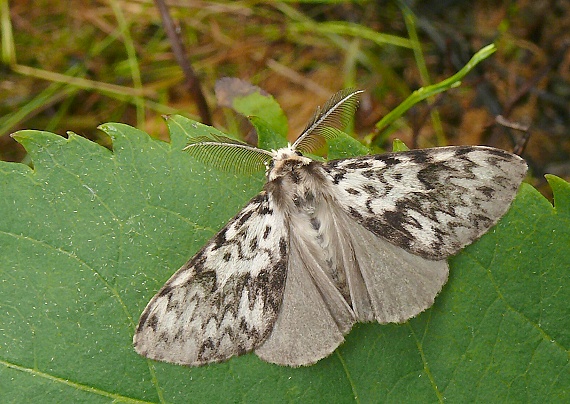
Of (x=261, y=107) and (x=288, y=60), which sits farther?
(x=288, y=60)

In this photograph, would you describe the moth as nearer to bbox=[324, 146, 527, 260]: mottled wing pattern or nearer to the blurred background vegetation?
bbox=[324, 146, 527, 260]: mottled wing pattern

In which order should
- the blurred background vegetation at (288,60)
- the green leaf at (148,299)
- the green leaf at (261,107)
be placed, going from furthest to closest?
the blurred background vegetation at (288,60), the green leaf at (261,107), the green leaf at (148,299)

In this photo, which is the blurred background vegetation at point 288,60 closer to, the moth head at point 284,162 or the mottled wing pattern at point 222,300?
the moth head at point 284,162

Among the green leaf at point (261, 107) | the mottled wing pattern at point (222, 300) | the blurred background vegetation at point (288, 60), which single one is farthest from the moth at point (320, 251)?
the blurred background vegetation at point (288, 60)

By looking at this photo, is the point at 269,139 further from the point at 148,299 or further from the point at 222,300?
the point at 148,299

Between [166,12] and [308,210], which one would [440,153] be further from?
[166,12]

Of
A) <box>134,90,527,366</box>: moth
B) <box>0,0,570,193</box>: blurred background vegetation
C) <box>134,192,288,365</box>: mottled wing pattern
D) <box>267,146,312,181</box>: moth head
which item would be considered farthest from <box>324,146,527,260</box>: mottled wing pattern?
<box>0,0,570,193</box>: blurred background vegetation


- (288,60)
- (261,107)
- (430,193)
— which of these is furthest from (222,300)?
(288,60)
